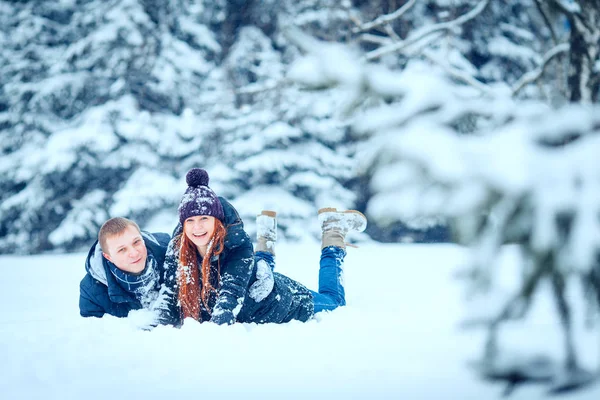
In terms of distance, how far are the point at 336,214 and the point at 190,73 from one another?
7147 millimetres

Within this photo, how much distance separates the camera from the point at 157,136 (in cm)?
894

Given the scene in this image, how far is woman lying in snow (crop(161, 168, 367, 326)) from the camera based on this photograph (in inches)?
91.9

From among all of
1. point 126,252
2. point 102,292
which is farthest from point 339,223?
point 102,292

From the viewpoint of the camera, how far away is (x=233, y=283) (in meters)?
2.29

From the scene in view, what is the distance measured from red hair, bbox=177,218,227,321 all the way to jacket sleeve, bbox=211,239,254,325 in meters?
0.09

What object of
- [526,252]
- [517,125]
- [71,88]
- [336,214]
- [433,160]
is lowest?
[526,252]

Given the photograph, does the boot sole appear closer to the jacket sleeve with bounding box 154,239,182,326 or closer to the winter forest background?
the jacket sleeve with bounding box 154,239,182,326

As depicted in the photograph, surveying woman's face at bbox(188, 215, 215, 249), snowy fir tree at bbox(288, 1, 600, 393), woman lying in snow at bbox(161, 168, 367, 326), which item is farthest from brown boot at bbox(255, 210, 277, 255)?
snowy fir tree at bbox(288, 1, 600, 393)

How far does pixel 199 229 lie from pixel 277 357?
1087mm

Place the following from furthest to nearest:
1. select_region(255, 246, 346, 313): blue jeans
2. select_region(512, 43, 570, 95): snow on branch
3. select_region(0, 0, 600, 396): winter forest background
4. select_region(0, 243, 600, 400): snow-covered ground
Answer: select_region(0, 0, 600, 396): winter forest background, select_region(512, 43, 570, 95): snow on branch, select_region(255, 246, 346, 313): blue jeans, select_region(0, 243, 600, 400): snow-covered ground

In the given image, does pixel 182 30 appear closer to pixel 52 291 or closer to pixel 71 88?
pixel 71 88

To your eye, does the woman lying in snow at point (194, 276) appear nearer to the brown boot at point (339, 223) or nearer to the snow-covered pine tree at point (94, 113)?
the brown boot at point (339, 223)

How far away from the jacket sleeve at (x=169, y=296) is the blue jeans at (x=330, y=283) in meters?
0.63

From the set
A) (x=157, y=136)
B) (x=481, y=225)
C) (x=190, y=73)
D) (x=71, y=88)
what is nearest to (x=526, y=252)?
(x=481, y=225)
